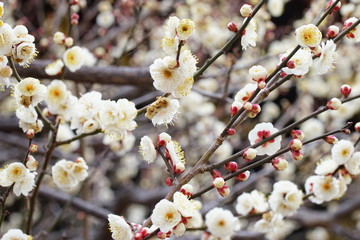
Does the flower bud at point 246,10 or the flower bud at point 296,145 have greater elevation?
the flower bud at point 246,10

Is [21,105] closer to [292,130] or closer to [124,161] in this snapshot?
[292,130]

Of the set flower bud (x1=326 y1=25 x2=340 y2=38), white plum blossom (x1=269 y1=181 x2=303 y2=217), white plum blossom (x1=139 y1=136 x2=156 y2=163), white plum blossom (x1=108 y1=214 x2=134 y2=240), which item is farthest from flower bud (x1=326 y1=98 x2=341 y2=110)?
white plum blossom (x1=108 y1=214 x2=134 y2=240)

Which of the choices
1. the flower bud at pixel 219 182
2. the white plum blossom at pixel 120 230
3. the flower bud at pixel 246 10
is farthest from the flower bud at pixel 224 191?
the flower bud at pixel 246 10

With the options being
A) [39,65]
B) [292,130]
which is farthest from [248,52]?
[292,130]

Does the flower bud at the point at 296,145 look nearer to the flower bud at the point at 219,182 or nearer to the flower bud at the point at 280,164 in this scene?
the flower bud at the point at 280,164

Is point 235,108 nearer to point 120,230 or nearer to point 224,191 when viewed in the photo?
point 224,191
